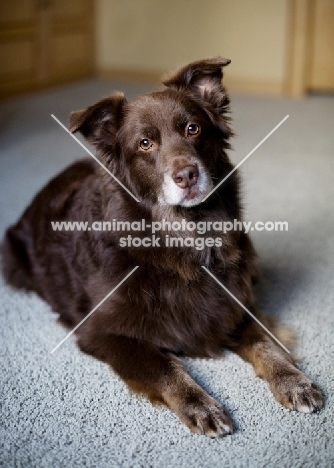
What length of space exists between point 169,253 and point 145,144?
0.38 metres

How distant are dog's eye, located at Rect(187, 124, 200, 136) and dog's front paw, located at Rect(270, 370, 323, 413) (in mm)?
853

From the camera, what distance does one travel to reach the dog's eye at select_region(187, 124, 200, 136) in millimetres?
2021

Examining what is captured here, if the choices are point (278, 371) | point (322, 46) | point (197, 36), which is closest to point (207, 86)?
point (278, 371)

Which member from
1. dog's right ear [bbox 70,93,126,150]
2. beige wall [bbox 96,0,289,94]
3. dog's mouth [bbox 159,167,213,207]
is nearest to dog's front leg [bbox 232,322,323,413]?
dog's mouth [bbox 159,167,213,207]

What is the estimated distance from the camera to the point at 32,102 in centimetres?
620

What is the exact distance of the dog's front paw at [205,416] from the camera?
175cm

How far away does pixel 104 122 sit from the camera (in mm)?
2100

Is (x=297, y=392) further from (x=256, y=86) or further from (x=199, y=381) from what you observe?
(x=256, y=86)

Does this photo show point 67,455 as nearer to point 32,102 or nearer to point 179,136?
point 179,136

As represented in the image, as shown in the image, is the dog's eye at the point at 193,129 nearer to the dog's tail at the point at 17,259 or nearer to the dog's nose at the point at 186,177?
the dog's nose at the point at 186,177

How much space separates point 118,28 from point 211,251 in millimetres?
6049

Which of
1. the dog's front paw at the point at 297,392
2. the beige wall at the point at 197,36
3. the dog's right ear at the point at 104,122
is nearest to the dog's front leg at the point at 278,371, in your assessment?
the dog's front paw at the point at 297,392

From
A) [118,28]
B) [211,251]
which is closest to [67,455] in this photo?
[211,251]

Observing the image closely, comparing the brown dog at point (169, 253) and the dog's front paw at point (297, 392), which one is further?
the brown dog at point (169, 253)
